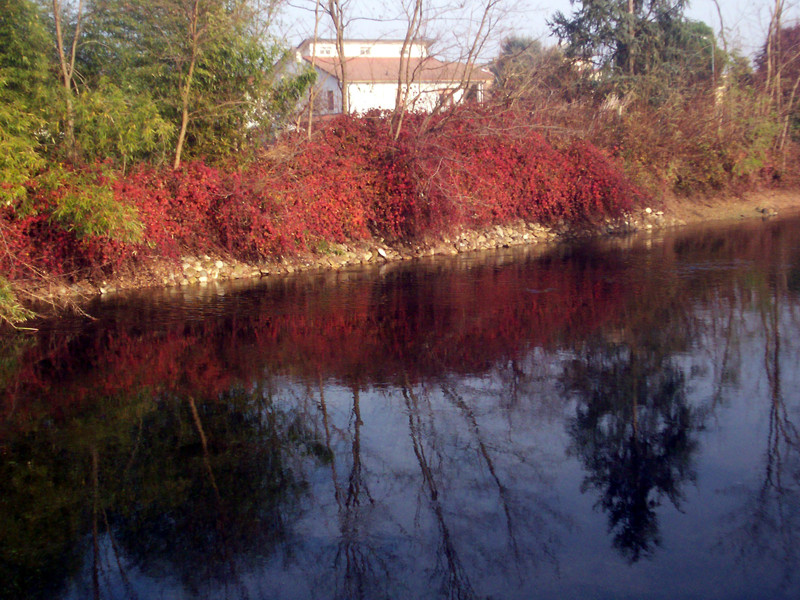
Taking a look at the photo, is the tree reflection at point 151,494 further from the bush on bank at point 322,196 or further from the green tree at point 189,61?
the green tree at point 189,61

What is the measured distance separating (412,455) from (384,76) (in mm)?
37531

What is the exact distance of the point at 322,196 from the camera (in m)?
19.7

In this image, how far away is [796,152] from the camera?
3547 cm

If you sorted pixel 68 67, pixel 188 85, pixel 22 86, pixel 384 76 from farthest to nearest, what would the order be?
pixel 384 76
pixel 188 85
pixel 68 67
pixel 22 86

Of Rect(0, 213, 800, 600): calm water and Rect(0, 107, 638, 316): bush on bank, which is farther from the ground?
Rect(0, 107, 638, 316): bush on bank

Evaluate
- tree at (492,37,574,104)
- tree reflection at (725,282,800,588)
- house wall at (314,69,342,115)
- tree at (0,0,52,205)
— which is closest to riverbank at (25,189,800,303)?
tree at (0,0,52,205)

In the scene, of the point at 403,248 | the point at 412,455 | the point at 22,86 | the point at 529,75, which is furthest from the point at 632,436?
the point at 529,75

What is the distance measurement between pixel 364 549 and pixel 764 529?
2.52m

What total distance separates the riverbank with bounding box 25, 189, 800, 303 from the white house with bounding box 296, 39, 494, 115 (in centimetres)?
450

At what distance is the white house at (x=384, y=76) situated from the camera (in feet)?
75.2

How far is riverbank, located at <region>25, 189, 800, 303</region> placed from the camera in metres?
16.7

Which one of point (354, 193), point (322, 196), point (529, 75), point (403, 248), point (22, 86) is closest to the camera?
point (22, 86)

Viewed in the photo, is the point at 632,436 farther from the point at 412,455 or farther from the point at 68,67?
the point at 68,67

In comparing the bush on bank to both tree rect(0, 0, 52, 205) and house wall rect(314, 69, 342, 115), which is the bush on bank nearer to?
tree rect(0, 0, 52, 205)
